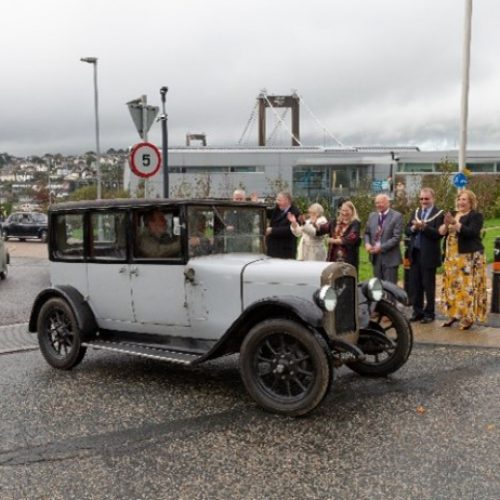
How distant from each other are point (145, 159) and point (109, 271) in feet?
13.8

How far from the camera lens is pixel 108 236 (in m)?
6.22

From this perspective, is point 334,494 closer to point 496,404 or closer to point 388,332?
point 496,404

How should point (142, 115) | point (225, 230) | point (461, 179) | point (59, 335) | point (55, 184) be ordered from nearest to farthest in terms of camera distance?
1. point (225, 230)
2. point (59, 335)
3. point (142, 115)
4. point (461, 179)
5. point (55, 184)

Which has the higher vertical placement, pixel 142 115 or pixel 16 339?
pixel 142 115

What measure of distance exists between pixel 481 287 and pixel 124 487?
5.46 meters

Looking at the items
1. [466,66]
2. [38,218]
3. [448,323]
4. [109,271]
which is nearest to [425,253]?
[448,323]

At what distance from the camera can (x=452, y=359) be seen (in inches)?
260

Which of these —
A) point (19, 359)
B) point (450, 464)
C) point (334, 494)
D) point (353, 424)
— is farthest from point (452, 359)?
point (19, 359)

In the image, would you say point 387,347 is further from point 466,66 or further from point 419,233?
point 466,66

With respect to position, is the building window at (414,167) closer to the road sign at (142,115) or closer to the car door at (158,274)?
the road sign at (142,115)

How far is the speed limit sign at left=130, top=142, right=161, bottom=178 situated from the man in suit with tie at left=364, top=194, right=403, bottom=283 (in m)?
3.52

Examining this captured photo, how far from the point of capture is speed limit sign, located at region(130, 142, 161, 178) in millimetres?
9969

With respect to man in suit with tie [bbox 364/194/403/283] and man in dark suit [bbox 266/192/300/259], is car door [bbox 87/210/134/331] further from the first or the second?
man in suit with tie [bbox 364/194/403/283]

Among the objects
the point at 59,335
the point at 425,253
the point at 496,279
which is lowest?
the point at 59,335
